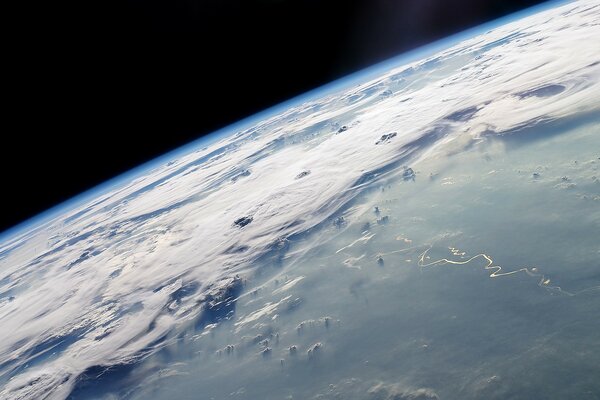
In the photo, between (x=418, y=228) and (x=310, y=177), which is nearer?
(x=418, y=228)

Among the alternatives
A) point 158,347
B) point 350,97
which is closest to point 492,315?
point 158,347

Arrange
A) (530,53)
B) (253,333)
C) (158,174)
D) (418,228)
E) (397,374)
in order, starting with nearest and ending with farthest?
(397,374), (253,333), (418,228), (530,53), (158,174)

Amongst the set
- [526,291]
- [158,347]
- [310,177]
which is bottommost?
[526,291]

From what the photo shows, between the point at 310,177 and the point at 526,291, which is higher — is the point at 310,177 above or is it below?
above

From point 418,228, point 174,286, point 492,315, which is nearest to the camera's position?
point 492,315

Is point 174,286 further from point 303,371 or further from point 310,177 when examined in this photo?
point 310,177

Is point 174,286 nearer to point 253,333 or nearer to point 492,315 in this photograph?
point 253,333
